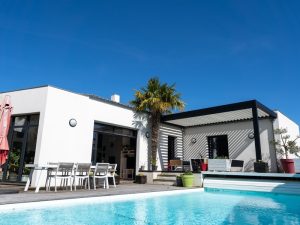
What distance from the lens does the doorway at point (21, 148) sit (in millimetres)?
9859

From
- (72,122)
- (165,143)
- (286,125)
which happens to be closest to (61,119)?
(72,122)

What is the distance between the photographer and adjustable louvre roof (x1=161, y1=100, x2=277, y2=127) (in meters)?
11.9

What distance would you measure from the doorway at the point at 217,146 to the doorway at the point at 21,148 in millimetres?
11443

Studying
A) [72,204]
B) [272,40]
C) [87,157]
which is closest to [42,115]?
[87,157]

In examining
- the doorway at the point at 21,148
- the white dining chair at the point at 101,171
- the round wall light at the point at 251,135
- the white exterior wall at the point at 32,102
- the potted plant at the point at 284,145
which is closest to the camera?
the white dining chair at the point at 101,171

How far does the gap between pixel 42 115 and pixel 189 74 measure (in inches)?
443

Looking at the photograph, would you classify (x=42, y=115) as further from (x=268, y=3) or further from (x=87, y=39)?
(x=268, y=3)

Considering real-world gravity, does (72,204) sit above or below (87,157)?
below

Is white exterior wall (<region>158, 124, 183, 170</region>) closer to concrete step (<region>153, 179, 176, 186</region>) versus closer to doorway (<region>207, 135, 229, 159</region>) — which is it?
doorway (<region>207, 135, 229, 159</region>)

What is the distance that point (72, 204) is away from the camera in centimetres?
575

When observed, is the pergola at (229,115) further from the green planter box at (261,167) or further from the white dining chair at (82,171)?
the white dining chair at (82,171)

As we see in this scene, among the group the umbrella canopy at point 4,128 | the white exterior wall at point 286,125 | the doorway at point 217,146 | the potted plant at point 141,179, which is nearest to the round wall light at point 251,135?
the white exterior wall at point 286,125

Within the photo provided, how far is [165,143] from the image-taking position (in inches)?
625

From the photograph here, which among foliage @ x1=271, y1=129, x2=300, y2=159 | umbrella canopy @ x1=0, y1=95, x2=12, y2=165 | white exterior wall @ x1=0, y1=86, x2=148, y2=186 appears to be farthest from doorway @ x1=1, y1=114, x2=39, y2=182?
foliage @ x1=271, y1=129, x2=300, y2=159
